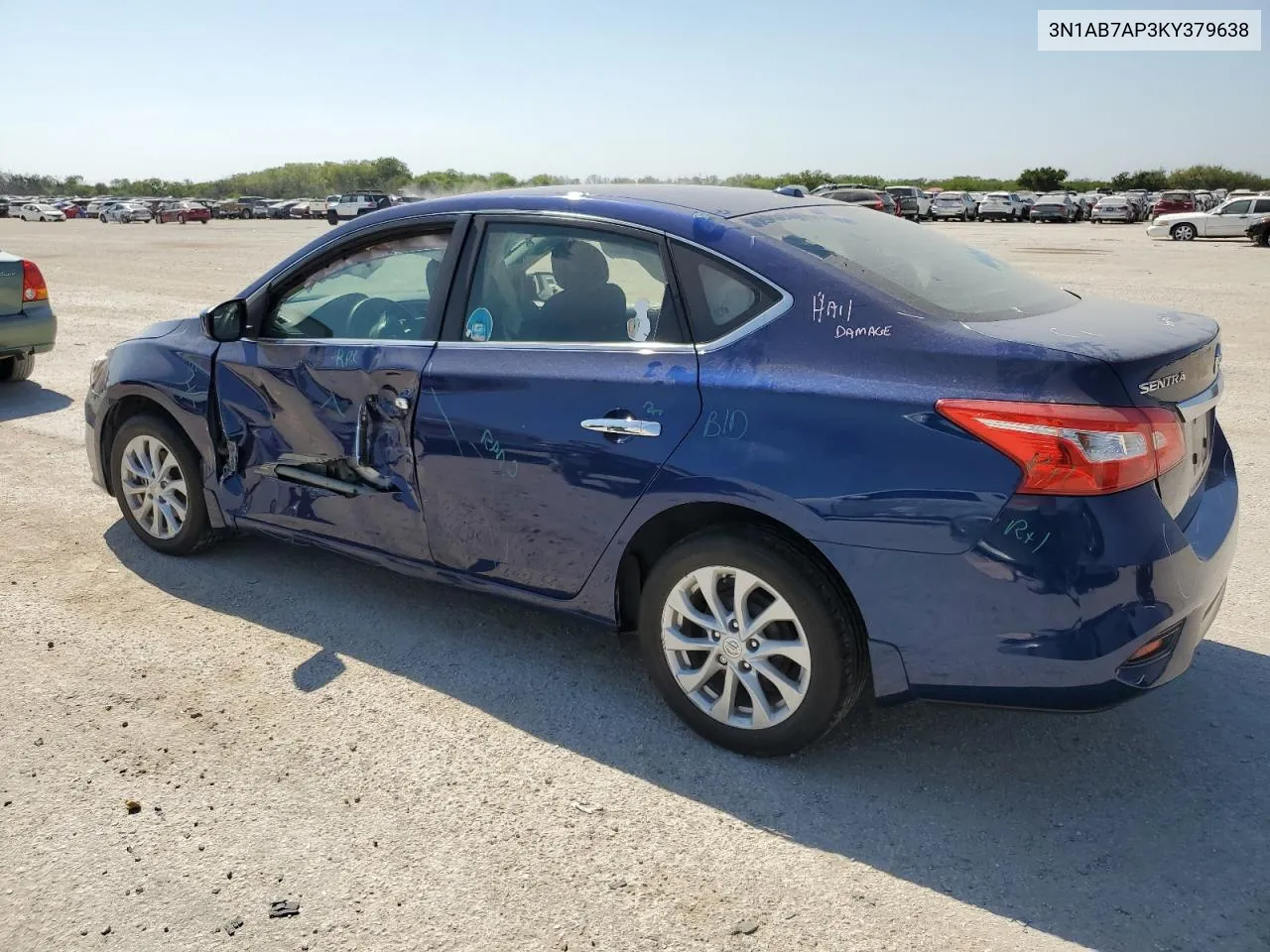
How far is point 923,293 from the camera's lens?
3219mm

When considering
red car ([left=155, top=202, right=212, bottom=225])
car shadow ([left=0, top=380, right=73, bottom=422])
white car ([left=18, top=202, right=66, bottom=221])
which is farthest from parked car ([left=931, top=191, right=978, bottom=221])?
white car ([left=18, top=202, right=66, bottom=221])

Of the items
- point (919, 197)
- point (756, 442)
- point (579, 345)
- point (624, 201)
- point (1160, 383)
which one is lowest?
point (756, 442)

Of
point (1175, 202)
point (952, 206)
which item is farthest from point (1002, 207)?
point (1175, 202)

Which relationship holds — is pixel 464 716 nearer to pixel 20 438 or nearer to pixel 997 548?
pixel 997 548

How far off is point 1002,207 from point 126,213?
49636 millimetres

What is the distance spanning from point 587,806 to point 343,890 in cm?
72

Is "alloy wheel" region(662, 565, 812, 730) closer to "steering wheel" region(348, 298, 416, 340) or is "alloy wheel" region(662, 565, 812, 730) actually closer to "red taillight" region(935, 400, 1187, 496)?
"red taillight" region(935, 400, 1187, 496)

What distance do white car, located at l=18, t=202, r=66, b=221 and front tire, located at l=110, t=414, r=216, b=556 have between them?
236 feet

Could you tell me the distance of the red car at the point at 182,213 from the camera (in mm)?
61469

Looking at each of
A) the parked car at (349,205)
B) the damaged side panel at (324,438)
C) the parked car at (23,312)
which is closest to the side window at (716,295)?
the damaged side panel at (324,438)

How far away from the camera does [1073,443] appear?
271 cm

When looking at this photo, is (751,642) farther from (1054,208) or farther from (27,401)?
(1054,208)

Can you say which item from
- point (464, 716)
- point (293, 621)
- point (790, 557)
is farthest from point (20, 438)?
point (790, 557)

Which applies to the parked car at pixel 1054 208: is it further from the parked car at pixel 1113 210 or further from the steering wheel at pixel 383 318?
the steering wheel at pixel 383 318
